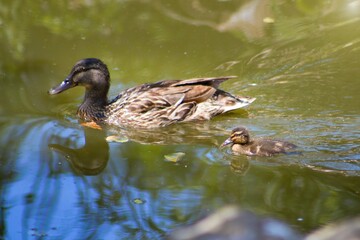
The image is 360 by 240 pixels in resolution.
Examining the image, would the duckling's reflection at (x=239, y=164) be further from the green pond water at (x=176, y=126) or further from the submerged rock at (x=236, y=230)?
the submerged rock at (x=236, y=230)

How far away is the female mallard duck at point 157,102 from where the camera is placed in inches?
372

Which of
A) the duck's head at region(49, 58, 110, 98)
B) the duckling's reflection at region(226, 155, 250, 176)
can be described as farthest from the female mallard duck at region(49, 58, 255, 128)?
the duckling's reflection at region(226, 155, 250, 176)

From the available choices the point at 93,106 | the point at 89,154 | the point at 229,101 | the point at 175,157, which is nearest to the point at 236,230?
the point at 175,157

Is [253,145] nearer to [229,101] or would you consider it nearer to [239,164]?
[239,164]

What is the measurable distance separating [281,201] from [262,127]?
2.31 m

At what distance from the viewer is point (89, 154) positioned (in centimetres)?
833

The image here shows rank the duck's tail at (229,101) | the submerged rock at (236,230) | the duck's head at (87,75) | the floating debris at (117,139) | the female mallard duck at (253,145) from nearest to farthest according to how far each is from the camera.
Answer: the submerged rock at (236,230) → the female mallard duck at (253,145) → the floating debris at (117,139) → the duck's tail at (229,101) → the duck's head at (87,75)

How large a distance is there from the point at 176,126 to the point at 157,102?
1.40 ft

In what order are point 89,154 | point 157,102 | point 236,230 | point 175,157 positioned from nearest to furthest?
point 236,230
point 175,157
point 89,154
point 157,102

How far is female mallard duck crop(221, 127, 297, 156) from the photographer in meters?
7.83

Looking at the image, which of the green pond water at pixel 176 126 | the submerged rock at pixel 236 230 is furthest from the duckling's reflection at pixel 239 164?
the submerged rock at pixel 236 230

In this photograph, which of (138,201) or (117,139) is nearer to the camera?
(138,201)

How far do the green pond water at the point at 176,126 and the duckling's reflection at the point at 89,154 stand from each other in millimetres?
25

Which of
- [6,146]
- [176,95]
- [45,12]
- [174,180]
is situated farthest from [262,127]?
[45,12]
